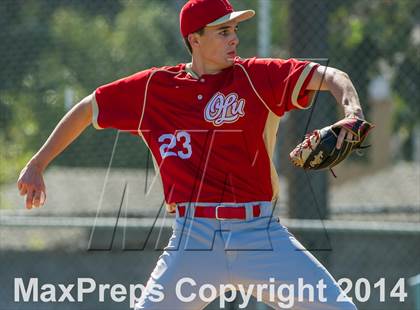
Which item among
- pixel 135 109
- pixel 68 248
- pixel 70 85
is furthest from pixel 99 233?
pixel 135 109

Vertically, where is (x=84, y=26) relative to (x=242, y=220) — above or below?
→ above

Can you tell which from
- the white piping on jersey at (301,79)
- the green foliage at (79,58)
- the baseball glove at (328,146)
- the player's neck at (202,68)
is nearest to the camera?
the baseball glove at (328,146)

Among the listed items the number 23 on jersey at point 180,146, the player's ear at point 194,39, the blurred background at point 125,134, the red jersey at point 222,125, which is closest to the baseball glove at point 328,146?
the red jersey at point 222,125

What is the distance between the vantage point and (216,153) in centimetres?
439

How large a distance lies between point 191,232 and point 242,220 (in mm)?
237

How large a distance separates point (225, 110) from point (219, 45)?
32 centimetres

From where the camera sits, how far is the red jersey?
4.38 m

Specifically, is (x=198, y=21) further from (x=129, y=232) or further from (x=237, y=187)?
(x=129, y=232)

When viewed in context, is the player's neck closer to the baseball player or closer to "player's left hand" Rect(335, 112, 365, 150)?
the baseball player

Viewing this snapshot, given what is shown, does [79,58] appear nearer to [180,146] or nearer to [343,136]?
[180,146]

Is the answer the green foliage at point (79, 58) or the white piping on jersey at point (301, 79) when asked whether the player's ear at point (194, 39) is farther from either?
the green foliage at point (79, 58)

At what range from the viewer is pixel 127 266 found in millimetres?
7656

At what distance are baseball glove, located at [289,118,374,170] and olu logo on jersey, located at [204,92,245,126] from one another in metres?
0.37

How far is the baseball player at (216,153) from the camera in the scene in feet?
13.7
